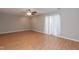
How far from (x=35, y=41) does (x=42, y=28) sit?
Answer: 0.23 metres

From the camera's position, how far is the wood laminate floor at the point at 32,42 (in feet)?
4.85

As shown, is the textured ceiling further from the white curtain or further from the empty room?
the white curtain

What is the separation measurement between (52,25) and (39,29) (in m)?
0.22

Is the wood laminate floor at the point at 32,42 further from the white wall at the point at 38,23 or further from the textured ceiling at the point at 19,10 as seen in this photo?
the textured ceiling at the point at 19,10

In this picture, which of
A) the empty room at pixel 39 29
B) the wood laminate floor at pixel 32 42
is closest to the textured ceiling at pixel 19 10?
the empty room at pixel 39 29

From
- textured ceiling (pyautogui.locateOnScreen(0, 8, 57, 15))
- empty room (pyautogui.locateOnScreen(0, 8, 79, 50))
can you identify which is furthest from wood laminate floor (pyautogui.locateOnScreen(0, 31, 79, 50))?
textured ceiling (pyautogui.locateOnScreen(0, 8, 57, 15))

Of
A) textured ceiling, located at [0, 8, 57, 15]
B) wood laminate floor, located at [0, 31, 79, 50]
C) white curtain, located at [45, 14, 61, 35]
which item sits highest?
textured ceiling, located at [0, 8, 57, 15]

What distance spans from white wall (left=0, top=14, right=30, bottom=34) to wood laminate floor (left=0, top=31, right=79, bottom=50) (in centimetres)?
8

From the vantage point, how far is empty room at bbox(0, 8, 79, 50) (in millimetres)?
1475

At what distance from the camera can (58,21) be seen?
5.00 feet

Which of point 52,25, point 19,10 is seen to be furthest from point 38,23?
point 19,10

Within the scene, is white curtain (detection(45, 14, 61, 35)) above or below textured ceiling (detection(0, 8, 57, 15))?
below
